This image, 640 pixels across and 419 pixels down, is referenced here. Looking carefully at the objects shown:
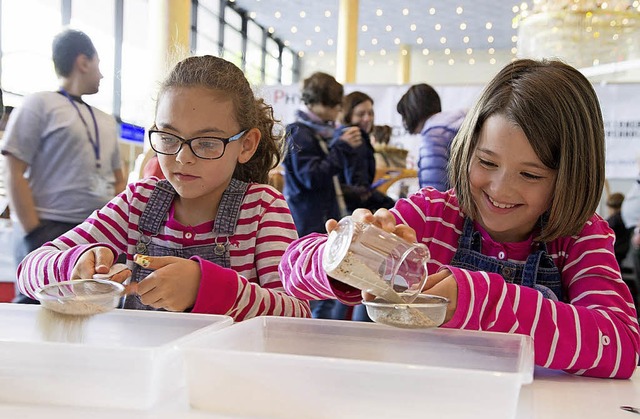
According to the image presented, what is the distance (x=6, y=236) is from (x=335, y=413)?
8.23 ft

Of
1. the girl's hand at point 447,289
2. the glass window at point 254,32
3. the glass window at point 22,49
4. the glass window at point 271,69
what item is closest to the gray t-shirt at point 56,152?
the girl's hand at point 447,289

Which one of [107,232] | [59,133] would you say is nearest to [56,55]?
[59,133]

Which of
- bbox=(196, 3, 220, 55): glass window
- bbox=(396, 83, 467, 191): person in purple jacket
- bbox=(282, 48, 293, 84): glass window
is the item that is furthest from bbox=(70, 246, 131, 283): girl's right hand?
bbox=(282, 48, 293, 84): glass window

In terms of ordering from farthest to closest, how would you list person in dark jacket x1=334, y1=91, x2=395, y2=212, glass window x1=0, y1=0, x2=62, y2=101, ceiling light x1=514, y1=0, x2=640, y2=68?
glass window x1=0, y1=0, x2=62, y2=101, ceiling light x1=514, y1=0, x2=640, y2=68, person in dark jacket x1=334, y1=91, x2=395, y2=212

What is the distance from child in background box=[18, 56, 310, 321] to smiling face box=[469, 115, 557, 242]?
330mm

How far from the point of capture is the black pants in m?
2.02

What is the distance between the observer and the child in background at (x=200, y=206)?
3.74ft

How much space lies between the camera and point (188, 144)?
3.73 ft

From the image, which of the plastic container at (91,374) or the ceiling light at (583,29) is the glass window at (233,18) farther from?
the plastic container at (91,374)

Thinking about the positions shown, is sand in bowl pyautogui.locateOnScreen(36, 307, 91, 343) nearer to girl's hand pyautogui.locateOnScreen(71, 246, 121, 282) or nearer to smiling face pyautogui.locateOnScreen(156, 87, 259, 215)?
girl's hand pyautogui.locateOnScreen(71, 246, 121, 282)

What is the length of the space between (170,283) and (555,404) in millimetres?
479

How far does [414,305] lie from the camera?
68cm

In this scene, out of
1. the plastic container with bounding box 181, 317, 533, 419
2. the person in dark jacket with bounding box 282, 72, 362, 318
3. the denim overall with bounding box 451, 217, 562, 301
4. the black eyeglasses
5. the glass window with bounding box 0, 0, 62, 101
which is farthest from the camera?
the glass window with bounding box 0, 0, 62, 101

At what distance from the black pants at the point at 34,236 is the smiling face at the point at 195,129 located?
3.24ft
